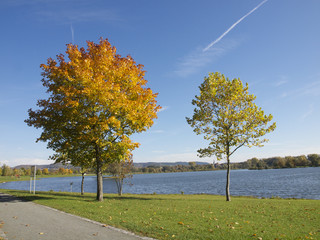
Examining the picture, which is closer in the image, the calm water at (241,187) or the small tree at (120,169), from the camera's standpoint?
the small tree at (120,169)

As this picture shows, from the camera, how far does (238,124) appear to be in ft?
65.8

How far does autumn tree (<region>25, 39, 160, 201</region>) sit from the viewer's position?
15.0 metres

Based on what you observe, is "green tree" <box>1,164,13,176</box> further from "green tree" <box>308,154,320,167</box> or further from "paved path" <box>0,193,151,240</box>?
"green tree" <box>308,154,320,167</box>

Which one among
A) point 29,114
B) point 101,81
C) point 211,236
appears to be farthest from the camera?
point 29,114

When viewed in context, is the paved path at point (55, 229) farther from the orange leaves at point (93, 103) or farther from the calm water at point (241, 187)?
the calm water at point (241, 187)

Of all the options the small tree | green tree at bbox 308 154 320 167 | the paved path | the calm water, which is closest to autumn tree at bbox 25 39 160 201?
the paved path

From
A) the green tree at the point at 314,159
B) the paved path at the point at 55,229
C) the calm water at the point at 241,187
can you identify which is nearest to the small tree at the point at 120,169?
the calm water at the point at 241,187

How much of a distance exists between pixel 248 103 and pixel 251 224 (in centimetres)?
1279

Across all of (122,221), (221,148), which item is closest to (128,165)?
(221,148)

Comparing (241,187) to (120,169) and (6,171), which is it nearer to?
(120,169)

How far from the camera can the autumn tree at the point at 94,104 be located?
1504cm

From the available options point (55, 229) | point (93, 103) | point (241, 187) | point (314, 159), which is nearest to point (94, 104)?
point (93, 103)

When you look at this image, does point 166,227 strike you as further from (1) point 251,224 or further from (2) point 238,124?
(2) point 238,124

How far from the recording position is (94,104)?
15.4m
